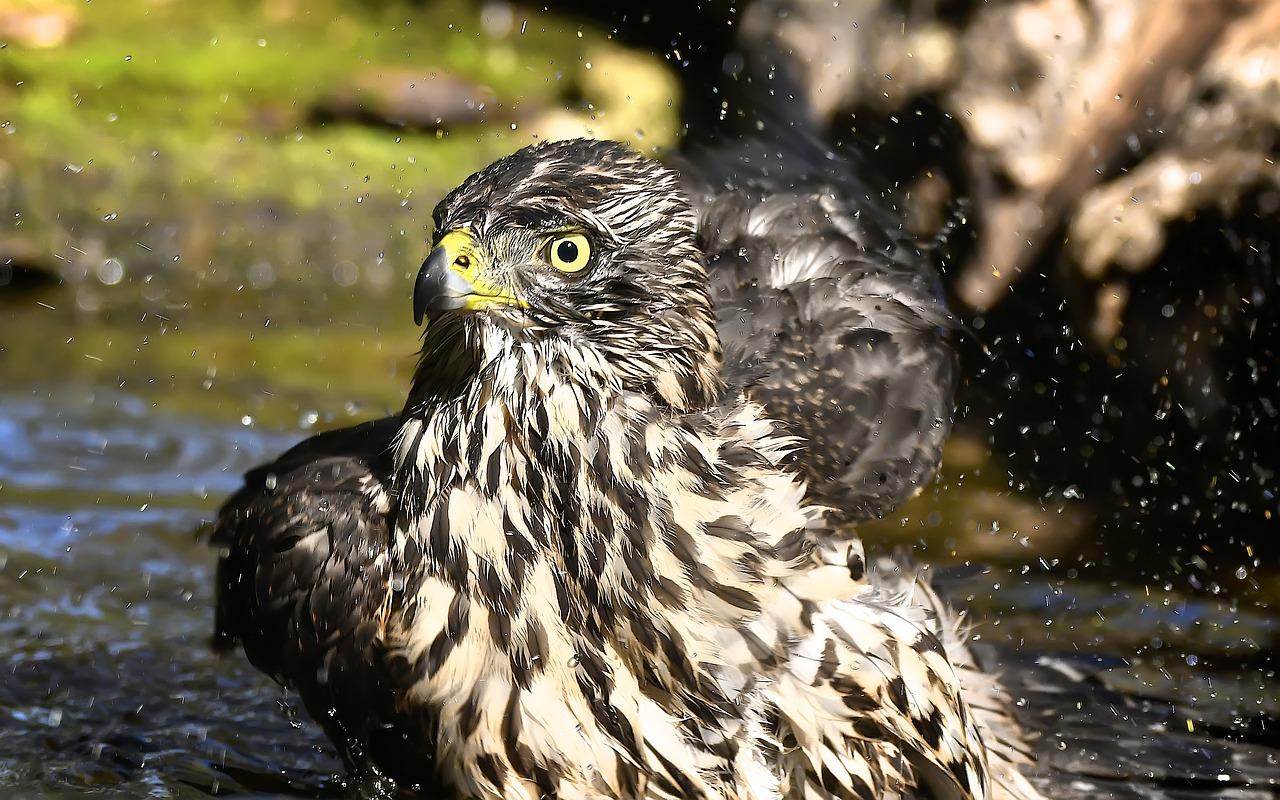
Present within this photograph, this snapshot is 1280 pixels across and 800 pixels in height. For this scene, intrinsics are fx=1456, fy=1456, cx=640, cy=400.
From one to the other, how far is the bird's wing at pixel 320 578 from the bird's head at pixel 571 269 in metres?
0.46

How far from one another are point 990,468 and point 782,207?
2.39 meters

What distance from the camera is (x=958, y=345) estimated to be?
20.1 ft

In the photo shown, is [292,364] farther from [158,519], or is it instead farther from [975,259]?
[975,259]

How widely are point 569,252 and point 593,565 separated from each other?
77 centimetres

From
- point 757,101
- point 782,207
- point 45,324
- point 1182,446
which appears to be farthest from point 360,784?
point 45,324

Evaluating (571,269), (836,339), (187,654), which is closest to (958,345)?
(836,339)

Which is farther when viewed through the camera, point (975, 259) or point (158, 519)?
point (975, 259)

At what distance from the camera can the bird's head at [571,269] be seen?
3.52 m

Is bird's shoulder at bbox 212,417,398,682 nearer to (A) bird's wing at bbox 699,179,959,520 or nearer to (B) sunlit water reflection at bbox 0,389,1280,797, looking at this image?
(B) sunlit water reflection at bbox 0,389,1280,797

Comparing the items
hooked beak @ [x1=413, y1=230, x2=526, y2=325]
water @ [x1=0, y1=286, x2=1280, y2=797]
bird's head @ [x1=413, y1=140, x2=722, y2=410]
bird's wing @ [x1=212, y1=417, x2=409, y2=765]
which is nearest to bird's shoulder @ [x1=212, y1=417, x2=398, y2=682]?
bird's wing @ [x1=212, y1=417, x2=409, y2=765]

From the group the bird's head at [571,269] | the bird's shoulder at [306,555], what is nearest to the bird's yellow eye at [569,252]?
the bird's head at [571,269]

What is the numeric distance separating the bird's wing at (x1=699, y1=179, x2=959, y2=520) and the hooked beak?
1105 mm

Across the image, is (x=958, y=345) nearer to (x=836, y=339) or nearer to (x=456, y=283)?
(x=836, y=339)

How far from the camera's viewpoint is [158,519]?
6.45m
